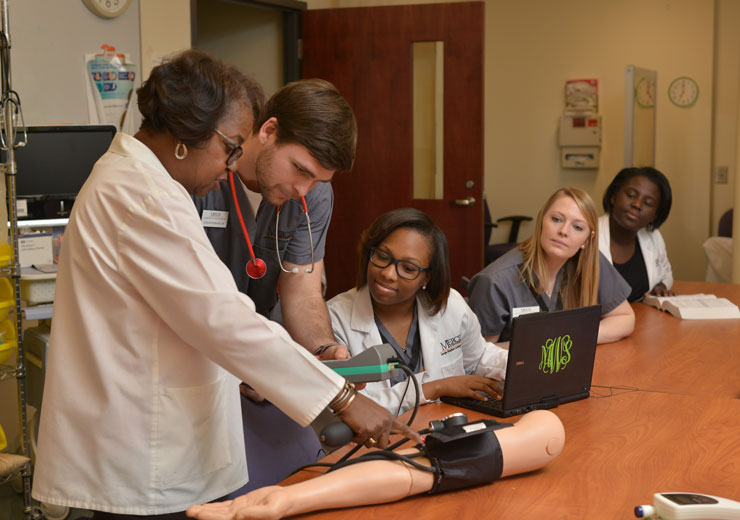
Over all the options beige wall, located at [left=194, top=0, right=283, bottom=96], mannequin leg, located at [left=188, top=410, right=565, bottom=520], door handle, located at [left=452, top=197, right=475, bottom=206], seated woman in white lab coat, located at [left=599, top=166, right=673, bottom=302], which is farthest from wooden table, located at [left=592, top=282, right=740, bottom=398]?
beige wall, located at [left=194, top=0, right=283, bottom=96]

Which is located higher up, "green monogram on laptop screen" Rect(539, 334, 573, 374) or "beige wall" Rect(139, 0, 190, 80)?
"beige wall" Rect(139, 0, 190, 80)

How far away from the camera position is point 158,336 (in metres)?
1.34

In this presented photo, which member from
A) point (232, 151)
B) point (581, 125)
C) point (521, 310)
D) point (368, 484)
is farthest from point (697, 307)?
point (581, 125)

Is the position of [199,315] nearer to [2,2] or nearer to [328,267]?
[2,2]

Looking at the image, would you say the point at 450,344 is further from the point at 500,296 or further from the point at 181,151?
the point at 181,151

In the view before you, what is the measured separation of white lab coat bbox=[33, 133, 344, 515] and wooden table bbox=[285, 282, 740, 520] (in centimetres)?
24

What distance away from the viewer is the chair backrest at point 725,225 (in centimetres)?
614

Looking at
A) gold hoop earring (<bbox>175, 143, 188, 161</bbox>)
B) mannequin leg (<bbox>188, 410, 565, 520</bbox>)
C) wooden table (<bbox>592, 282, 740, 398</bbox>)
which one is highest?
gold hoop earring (<bbox>175, 143, 188, 161</bbox>)

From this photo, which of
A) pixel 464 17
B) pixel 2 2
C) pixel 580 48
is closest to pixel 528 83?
pixel 580 48

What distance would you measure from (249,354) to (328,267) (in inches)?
151

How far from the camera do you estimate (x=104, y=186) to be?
4.31 ft

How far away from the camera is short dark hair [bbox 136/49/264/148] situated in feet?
4.38

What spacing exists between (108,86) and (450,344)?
2.20 meters

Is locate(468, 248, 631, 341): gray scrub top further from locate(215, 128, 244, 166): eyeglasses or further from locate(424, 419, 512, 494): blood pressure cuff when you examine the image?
locate(215, 128, 244, 166): eyeglasses
